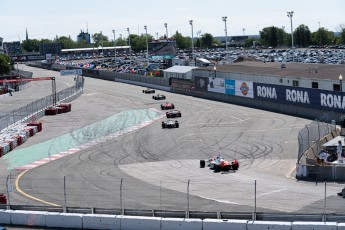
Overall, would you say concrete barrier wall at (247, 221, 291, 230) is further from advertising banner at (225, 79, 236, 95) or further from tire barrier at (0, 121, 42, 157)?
advertising banner at (225, 79, 236, 95)

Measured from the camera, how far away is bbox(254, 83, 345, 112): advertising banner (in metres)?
44.4

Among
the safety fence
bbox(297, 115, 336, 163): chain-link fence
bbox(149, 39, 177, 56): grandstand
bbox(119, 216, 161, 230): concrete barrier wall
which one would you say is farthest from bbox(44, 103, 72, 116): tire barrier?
bbox(149, 39, 177, 56): grandstand

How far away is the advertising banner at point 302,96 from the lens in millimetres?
44438

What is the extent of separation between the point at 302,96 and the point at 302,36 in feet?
496

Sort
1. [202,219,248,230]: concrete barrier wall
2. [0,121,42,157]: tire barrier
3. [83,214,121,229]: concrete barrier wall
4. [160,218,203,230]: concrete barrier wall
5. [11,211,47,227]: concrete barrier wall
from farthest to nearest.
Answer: [0,121,42,157]: tire barrier < [11,211,47,227]: concrete barrier wall < [83,214,121,229]: concrete barrier wall < [160,218,203,230]: concrete barrier wall < [202,219,248,230]: concrete barrier wall

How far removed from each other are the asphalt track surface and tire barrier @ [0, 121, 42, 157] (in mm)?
713

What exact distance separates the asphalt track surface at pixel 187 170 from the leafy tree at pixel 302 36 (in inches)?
5667

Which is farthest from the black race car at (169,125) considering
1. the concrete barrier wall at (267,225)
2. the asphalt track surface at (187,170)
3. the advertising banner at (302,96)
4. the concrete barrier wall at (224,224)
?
the concrete barrier wall at (267,225)

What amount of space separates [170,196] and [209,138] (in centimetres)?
1668

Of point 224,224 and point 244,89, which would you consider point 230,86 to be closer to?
point 244,89

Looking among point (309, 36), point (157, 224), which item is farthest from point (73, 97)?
point (309, 36)

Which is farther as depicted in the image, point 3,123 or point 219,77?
point 219,77

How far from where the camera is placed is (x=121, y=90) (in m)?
84.6

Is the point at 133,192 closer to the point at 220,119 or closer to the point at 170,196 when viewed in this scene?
the point at 170,196
